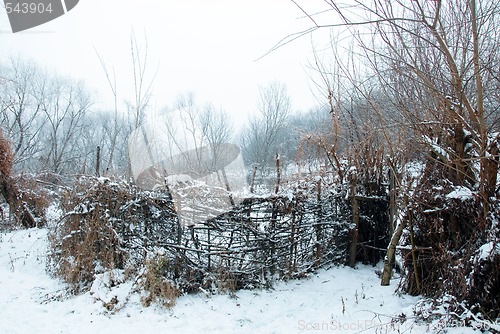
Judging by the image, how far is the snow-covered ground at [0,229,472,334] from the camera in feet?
9.57

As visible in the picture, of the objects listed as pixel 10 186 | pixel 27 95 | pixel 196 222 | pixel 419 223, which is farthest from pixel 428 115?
pixel 27 95

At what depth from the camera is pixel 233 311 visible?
3291 mm

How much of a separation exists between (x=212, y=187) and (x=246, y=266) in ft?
3.66

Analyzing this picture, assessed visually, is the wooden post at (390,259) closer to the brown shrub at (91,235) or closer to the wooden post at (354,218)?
the wooden post at (354,218)

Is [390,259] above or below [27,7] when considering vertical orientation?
below

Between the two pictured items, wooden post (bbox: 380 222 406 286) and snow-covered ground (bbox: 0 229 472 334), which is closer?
snow-covered ground (bbox: 0 229 472 334)

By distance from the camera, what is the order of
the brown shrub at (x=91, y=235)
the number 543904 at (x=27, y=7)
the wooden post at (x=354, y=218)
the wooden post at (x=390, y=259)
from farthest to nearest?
the number 543904 at (x=27, y=7) < the wooden post at (x=354, y=218) < the brown shrub at (x=91, y=235) < the wooden post at (x=390, y=259)

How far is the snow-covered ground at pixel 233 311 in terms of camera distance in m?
2.92

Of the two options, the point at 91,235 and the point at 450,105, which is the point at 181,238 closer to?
the point at 91,235

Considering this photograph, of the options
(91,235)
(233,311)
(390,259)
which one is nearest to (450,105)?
(390,259)

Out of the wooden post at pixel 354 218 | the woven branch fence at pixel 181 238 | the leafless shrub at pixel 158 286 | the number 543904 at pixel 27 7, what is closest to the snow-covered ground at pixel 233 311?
the leafless shrub at pixel 158 286

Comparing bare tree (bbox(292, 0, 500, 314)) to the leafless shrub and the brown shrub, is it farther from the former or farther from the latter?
the brown shrub

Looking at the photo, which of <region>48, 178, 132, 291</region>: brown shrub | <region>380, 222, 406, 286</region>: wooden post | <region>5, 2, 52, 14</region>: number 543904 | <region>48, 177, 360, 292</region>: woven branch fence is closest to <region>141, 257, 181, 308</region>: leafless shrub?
<region>48, 177, 360, 292</region>: woven branch fence

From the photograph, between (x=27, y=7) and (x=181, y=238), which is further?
(x=27, y=7)
